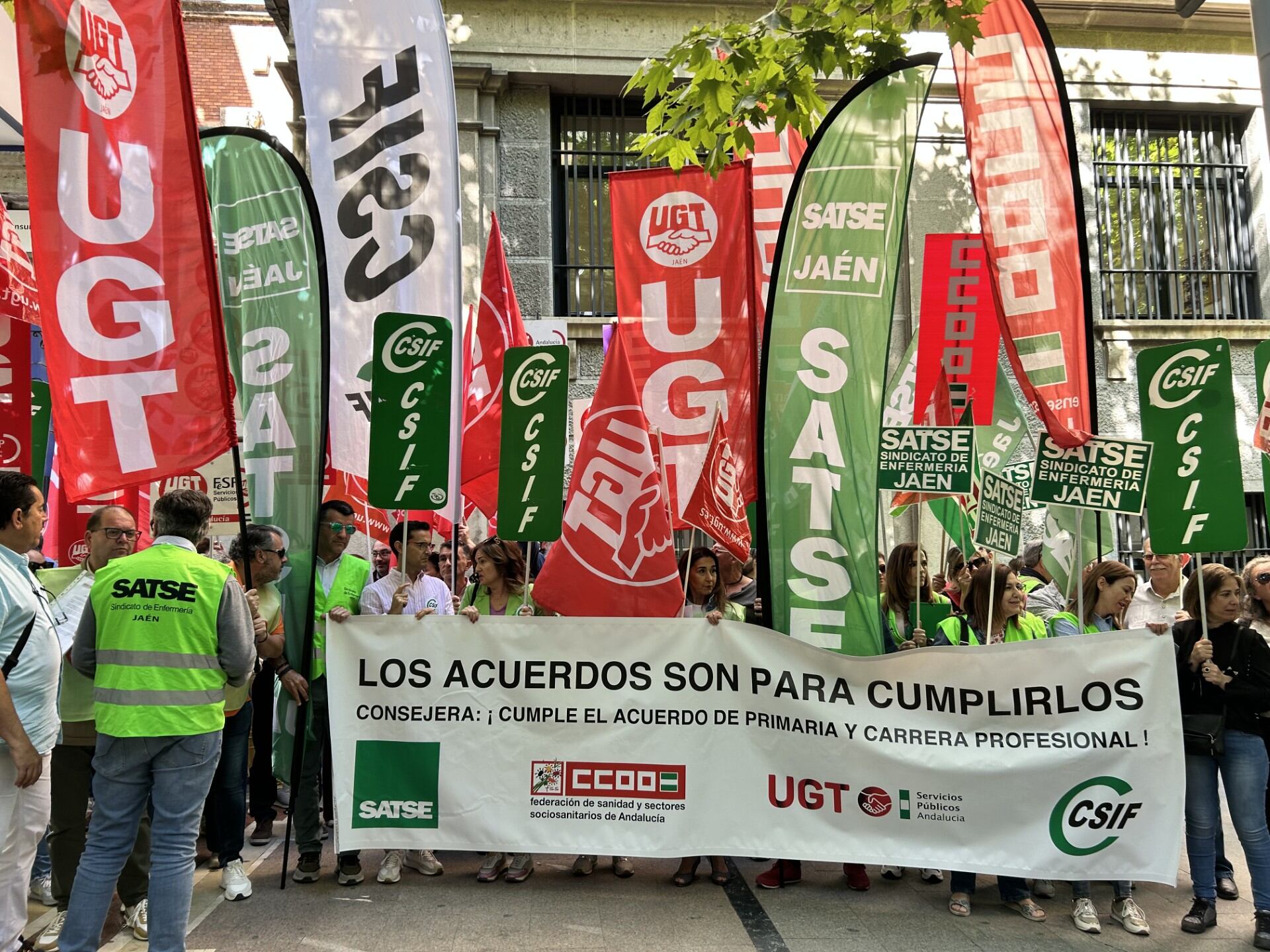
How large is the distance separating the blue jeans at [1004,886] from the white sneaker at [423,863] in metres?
2.80

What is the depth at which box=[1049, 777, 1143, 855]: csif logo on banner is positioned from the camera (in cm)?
536

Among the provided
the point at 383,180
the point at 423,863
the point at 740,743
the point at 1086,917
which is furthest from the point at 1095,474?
the point at 383,180

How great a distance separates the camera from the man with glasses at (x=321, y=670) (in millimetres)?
5910

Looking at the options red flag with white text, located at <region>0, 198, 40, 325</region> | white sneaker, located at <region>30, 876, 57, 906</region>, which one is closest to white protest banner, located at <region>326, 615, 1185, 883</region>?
white sneaker, located at <region>30, 876, 57, 906</region>

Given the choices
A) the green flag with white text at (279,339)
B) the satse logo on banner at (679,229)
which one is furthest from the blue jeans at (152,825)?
the satse logo on banner at (679,229)

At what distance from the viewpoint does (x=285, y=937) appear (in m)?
5.09

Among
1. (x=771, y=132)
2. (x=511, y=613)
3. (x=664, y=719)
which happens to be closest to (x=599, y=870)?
(x=664, y=719)

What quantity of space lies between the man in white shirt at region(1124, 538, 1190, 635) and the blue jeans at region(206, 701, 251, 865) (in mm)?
5433

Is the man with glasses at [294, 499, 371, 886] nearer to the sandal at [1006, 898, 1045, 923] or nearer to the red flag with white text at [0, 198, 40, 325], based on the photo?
the red flag with white text at [0, 198, 40, 325]

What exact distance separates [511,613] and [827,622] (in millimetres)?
1834

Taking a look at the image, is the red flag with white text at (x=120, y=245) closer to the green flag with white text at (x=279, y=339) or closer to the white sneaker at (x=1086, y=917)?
the green flag with white text at (x=279, y=339)

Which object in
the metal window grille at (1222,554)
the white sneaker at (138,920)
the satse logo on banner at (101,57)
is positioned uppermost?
the satse logo on banner at (101,57)

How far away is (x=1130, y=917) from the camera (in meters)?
5.45

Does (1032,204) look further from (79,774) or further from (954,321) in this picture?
(79,774)
